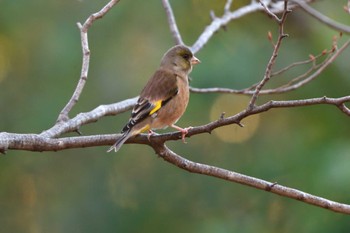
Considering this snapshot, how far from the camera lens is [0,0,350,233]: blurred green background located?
717 centimetres

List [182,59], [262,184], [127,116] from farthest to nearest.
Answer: [127,116] < [182,59] < [262,184]

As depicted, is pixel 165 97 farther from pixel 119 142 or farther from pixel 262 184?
pixel 262 184

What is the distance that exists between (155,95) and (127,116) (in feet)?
7.66

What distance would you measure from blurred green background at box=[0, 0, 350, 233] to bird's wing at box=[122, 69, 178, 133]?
1.44 metres

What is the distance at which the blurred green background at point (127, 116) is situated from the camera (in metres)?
7.17

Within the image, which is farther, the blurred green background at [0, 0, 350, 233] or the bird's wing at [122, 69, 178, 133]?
the blurred green background at [0, 0, 350, 233]

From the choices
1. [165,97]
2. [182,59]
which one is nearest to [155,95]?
[165,97]

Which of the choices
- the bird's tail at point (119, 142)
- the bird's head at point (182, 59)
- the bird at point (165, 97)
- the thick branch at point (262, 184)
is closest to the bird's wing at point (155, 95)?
the bird at point (165, 97)

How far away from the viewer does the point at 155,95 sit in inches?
203

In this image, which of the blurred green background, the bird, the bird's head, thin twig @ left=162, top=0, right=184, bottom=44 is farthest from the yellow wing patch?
the blurred green background

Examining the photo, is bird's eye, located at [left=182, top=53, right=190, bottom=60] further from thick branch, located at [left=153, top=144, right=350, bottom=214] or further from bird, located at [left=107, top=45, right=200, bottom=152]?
thick branch, located at [left=153, top=144, right=350, bottom=214]

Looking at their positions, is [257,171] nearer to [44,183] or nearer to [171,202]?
[171,202]

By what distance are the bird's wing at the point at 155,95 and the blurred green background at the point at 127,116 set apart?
4.72 feet

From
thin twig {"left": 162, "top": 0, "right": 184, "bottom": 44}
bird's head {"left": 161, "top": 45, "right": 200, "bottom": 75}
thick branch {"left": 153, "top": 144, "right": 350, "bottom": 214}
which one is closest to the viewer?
thick branch {"left": 153, "top": 144, "right": 350, "bottom": 214}
